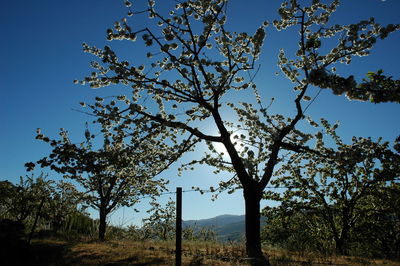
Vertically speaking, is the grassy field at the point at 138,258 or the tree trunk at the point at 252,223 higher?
the tree trunk at the point at 252,223

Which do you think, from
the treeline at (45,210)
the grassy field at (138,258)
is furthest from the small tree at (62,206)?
the grassy field at (138,258)

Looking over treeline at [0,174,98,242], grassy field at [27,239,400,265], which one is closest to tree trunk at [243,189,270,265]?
grassy field at [27,239,400,265]

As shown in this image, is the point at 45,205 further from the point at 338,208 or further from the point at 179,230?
the point at 338,208

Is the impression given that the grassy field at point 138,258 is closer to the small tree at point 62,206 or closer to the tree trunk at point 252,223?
the tree trunk at point 252,223

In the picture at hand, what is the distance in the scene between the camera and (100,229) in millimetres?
21812

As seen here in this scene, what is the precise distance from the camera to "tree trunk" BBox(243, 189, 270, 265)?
10234 mm

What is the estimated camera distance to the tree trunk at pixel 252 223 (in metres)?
10.2

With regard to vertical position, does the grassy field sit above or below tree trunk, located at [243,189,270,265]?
below

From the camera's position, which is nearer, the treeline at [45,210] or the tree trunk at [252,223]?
the tree trunk at [252,223]

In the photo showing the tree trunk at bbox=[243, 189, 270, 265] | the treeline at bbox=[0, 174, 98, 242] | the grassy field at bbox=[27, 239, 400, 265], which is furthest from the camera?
the treeline at bbox=[0, 174, 98, 242]

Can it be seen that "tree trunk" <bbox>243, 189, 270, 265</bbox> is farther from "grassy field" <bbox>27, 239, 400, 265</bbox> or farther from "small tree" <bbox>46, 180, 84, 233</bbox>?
"small tree" <bbox>46, 180, 84, 233</bbox>

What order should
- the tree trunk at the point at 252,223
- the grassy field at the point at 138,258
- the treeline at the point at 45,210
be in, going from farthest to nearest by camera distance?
the treeline at the point at 45,210 → the tree trunk at the point at 252,223 → the grassy field at the point at 138,258

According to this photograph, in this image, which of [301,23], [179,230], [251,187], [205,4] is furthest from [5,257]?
[301,23]

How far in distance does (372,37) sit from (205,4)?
252 inches
